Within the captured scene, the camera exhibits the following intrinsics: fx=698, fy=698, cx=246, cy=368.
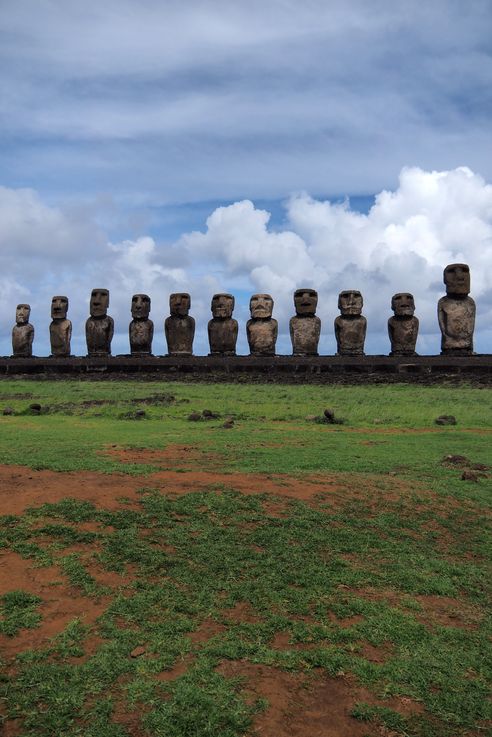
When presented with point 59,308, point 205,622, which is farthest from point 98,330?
point 205,622

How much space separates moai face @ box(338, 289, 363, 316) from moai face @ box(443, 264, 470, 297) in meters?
2.97

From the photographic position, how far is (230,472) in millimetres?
7766

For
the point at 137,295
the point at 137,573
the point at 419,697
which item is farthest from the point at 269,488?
the point at 137,295

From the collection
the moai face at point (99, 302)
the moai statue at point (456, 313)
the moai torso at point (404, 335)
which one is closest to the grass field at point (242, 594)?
the moai statue at point (456, 313)

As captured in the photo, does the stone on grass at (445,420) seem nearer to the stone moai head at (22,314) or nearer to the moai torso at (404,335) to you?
the moai torso at (404,335)

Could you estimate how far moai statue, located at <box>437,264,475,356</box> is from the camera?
22922 mm

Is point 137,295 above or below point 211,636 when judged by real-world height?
above

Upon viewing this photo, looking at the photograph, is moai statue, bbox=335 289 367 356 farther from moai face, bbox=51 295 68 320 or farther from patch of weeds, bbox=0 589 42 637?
patch of weeds, bbox=0 589 42 637

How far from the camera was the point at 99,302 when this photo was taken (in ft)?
87.8

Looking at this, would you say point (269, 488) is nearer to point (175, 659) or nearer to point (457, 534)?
point (457, 534)

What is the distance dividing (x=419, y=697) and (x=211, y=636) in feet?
3.98

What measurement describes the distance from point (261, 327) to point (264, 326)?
11cm

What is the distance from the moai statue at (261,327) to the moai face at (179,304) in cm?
243

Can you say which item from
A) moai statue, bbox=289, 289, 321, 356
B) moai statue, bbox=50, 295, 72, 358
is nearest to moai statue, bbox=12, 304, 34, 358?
moai statue, bbox=50, 295, 72, 358
